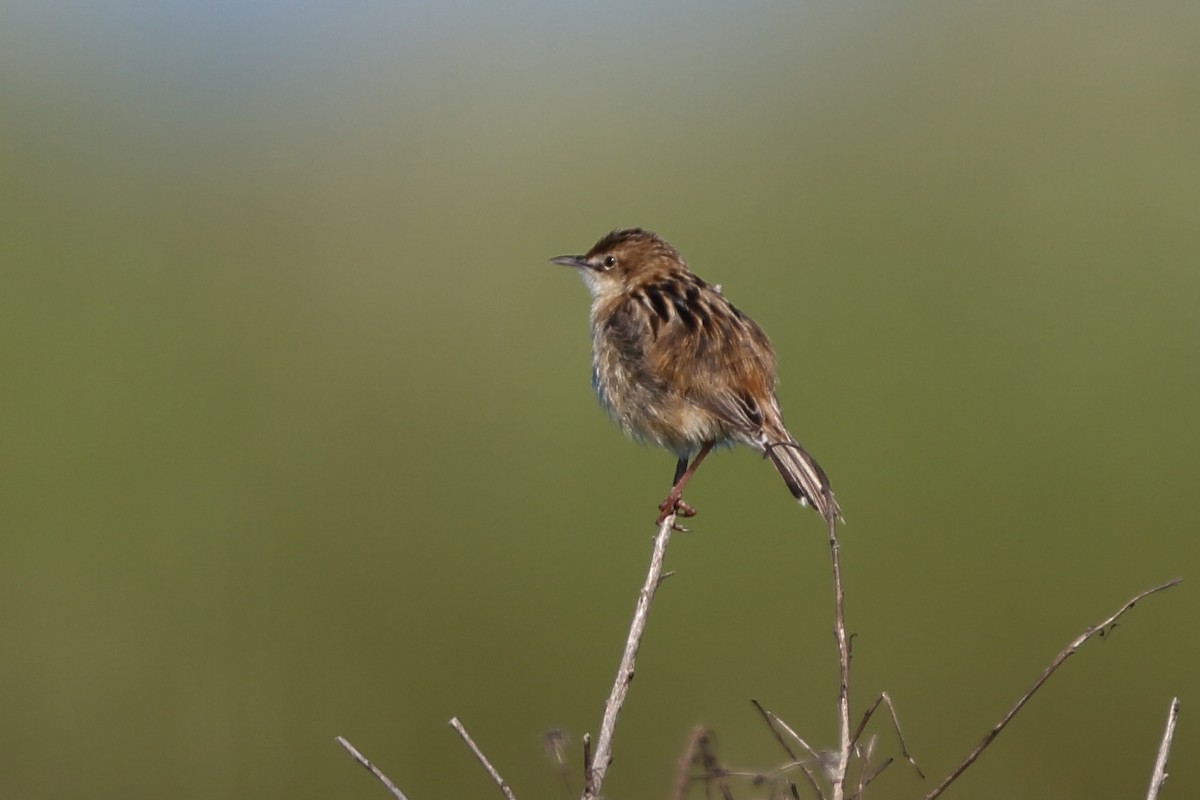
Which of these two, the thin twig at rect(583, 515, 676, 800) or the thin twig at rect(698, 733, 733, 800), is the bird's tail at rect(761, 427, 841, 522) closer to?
the thin twig at rect(583, 515, 676, 800)

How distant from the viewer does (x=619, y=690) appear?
3047mm

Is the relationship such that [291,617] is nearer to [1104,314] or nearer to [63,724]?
[63,724]

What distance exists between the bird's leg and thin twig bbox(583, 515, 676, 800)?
3.25 ft

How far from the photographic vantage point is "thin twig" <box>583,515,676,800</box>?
282 centimetres

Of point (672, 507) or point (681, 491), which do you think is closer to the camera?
point (672, 507)

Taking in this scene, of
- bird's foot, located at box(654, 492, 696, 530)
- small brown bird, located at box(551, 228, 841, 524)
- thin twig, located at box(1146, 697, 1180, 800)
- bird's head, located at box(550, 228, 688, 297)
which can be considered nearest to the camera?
thin twig, located at box(1146, 697, 1180, 800)

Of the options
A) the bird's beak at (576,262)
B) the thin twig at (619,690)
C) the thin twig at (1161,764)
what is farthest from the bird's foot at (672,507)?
the thin twig at (1161,764)

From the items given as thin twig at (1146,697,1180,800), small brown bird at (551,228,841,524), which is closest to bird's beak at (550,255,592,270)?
small brown bird at (551,228,841,524)

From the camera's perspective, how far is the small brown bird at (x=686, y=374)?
16.3 feet

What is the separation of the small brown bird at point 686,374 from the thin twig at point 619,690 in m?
1.43

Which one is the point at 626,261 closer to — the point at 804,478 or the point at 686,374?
the point at 686,374

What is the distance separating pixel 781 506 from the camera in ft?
29.7

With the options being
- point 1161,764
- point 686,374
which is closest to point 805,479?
point 686,374

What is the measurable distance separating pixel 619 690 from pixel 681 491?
67.3 inches
